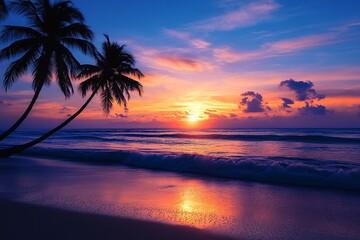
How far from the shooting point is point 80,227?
182 inches

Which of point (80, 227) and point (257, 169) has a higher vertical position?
point (257, 169)

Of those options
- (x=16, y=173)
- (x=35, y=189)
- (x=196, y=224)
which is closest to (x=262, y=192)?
(x=196, y=224)

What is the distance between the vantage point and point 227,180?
945 centimetres

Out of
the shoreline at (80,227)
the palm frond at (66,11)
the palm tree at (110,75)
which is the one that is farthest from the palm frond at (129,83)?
the shoreline at (80,227)

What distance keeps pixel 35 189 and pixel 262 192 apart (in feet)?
17.9

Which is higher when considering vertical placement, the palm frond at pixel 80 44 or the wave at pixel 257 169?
the palm frond at pixel 80 44

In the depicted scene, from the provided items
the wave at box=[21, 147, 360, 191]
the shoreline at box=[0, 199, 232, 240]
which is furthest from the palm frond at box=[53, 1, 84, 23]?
the shoreline at box=[0, 199, 232, 240]

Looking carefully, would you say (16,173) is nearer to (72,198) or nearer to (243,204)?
(72,198)

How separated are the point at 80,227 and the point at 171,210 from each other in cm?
171

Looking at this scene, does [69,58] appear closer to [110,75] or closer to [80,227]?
[110,75]

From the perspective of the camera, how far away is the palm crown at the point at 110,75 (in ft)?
54.3

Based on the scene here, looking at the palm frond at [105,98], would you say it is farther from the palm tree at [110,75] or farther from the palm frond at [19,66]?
Answer: the palm frond at [19,66]

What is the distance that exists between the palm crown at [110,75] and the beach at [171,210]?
856cm

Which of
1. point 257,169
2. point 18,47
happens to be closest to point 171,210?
point 257,169
